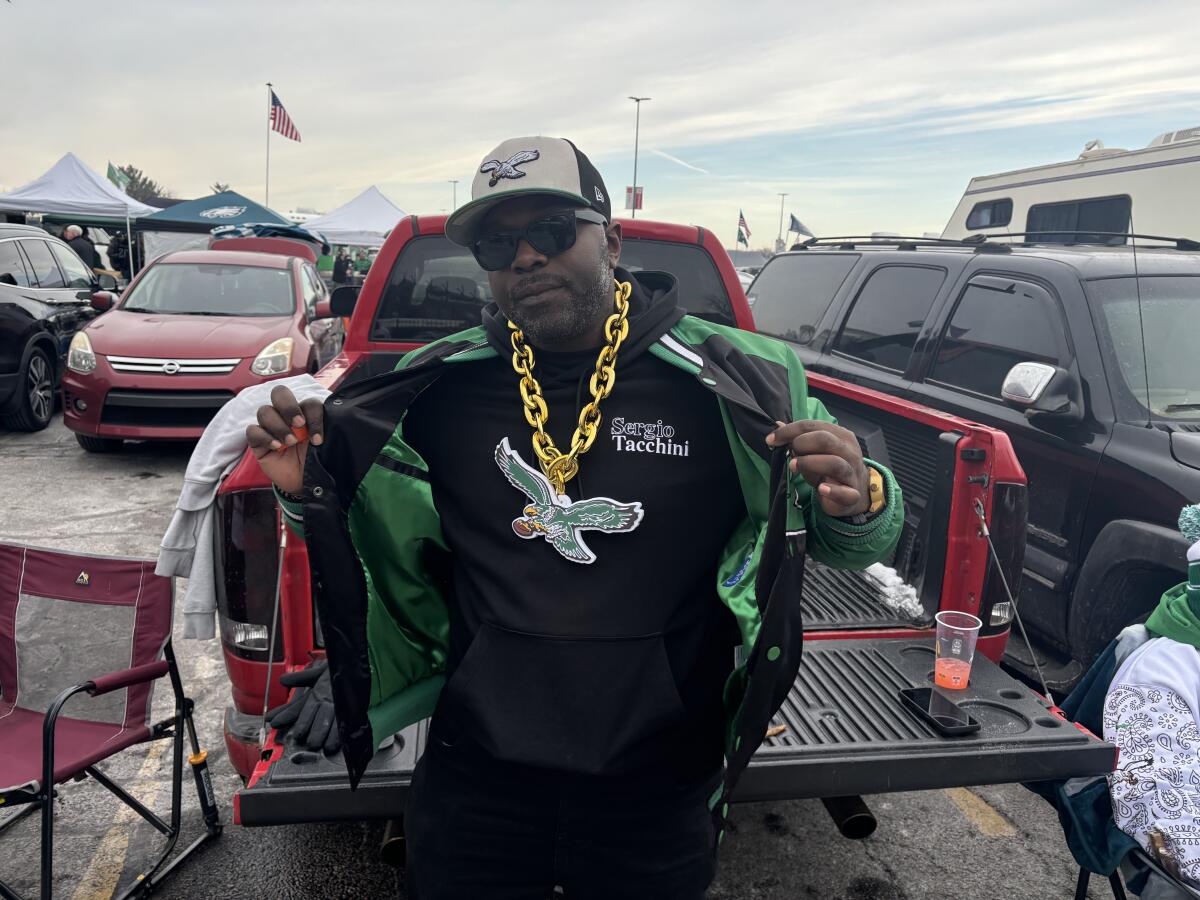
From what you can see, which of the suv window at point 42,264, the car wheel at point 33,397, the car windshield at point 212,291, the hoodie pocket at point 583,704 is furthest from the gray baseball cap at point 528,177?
the suv window at point 42,264

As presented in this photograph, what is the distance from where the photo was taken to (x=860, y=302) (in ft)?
19.3

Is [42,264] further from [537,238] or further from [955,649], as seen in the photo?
[955,649]

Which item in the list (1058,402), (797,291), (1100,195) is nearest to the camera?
(1058,402)

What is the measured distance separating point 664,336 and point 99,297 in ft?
28.8

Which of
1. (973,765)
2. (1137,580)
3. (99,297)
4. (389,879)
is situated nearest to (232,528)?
(389,879)

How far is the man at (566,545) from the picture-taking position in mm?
1767

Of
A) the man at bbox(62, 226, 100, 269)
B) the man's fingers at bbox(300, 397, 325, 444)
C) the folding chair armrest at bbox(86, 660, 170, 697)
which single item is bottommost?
the folding chair armrest at bbox(86, 660, 170, 697)

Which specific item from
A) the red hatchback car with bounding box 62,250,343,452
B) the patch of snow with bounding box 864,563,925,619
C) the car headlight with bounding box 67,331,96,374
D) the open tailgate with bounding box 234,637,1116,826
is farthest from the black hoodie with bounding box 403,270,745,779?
the car headlight with bounding box 67,331,96,374

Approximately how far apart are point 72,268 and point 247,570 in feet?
31.9

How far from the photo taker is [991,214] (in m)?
9.16

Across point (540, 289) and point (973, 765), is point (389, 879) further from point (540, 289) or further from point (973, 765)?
point (540, 289)

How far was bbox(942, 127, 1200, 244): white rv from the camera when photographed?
684 cm

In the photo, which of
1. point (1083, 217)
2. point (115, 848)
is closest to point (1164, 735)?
point (115, 848)

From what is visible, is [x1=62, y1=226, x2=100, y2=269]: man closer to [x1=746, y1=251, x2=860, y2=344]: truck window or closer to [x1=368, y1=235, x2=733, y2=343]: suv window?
[x1=746, y1=251, x2=860, y2=344]: truck window
